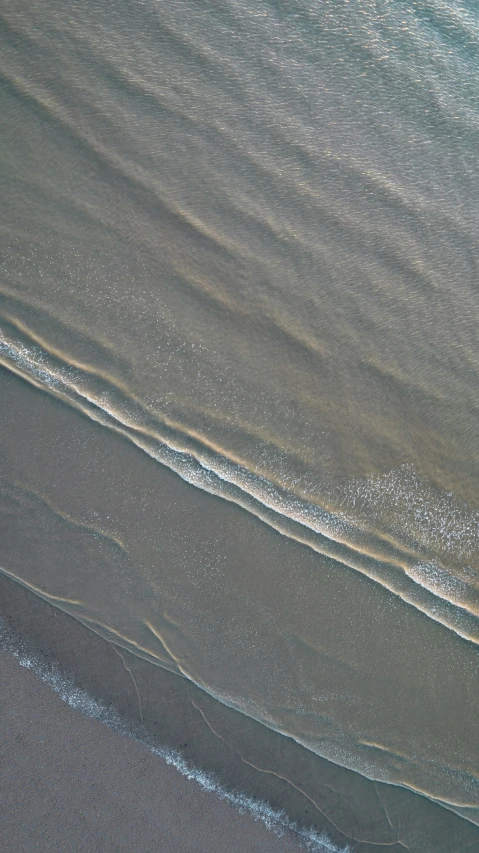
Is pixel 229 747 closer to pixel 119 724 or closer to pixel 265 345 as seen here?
pixel 119 724

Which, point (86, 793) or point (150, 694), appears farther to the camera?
point (150, 694)

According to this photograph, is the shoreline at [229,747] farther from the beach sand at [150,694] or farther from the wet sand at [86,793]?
the wet sand at [86,793]

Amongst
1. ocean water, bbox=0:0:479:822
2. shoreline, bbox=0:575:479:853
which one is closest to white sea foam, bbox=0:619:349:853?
shoreline, bbox=0:575:479:853

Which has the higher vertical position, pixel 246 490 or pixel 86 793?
pixel 246 490

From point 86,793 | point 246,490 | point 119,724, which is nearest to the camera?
point 86,793

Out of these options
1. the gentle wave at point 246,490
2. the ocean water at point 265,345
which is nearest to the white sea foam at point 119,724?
the ocean water at point 265,345

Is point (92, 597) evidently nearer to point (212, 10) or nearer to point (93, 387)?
point (93, 387)

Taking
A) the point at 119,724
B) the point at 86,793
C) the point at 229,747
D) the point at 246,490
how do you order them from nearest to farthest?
1. the point at 86,793
2. the point at 119,724
3. the point at 229,747
4. the point at 246,490

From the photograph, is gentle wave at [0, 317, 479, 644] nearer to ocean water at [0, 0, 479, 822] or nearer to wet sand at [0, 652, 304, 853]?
ocean water at [0, 0, 479, 822]

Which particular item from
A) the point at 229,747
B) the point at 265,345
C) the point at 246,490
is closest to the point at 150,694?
the point at 229,747
